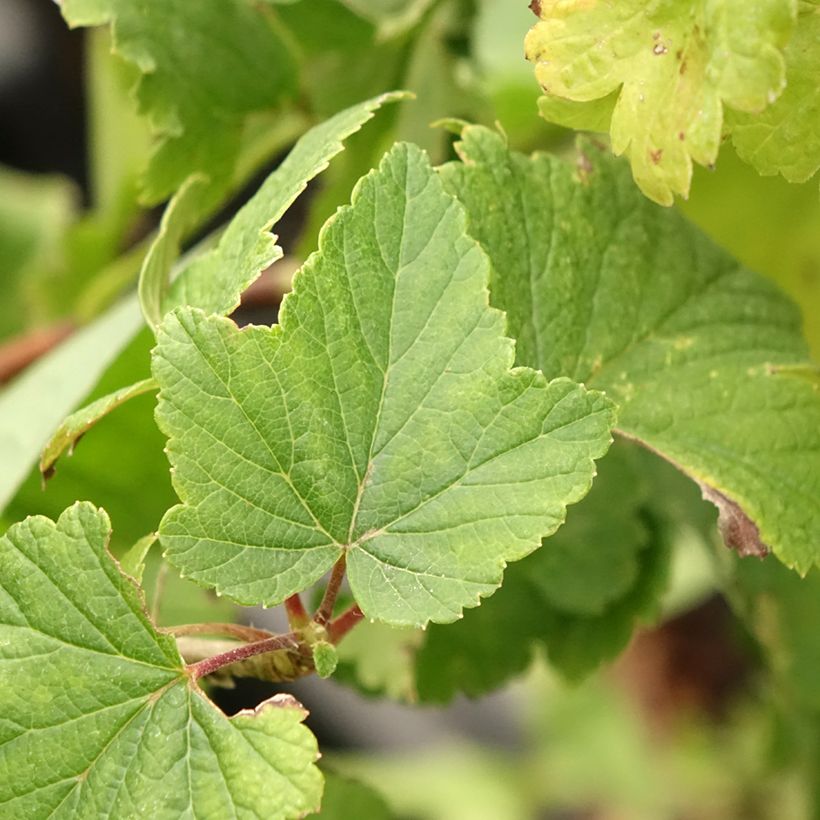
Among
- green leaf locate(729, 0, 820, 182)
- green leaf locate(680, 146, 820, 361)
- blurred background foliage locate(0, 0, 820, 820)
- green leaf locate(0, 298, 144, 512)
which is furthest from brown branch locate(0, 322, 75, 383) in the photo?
green leaf locate(729, 0, 820, 182)

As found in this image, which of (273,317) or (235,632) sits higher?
(235,632)

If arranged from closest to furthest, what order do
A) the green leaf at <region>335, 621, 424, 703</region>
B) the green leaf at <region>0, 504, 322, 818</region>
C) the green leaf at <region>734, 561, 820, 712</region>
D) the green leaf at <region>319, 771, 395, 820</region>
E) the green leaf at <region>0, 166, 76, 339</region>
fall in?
1. the green leaf at <region>0, 504, 322, 818</region>
2. the green leaf at <region>319, 771, 395, 820</region>
3. the green leaf at <region>335, 621, 424, 703</region>
4. the green leaf at <region>734, 561, 820, 712</region>
5. the green leaf at <region>0, 166, 76, 339</region>

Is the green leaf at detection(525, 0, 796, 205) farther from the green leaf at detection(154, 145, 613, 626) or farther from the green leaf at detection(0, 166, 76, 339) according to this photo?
the green leaf at detection(0, 166, 76, 339)

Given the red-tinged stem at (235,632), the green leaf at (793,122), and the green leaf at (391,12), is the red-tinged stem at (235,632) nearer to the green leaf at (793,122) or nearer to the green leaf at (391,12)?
the green leaf at (793,122)

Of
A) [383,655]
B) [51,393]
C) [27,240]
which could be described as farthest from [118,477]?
[27,240]

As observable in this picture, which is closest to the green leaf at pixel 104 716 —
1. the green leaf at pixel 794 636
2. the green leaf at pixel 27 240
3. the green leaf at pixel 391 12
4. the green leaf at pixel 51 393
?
the green leaf at pixel 51 393

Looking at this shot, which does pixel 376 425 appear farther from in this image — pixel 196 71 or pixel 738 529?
pixel 196 71

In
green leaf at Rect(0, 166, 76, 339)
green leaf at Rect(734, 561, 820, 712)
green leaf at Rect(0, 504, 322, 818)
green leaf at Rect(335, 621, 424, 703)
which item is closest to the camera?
green leaf at Rect(0, 504, 322, 818)
